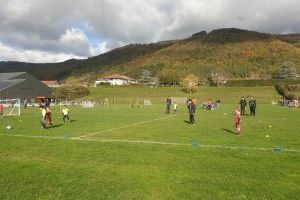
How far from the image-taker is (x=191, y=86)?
355 ft

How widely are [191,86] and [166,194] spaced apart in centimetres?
9870

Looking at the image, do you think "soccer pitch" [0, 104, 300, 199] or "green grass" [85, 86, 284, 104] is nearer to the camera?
"soccer pitch" [0, 104, 300, 199]

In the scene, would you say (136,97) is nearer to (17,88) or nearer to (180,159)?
(17,88)

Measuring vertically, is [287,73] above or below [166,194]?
above

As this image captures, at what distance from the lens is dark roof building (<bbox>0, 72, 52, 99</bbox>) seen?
9631cm

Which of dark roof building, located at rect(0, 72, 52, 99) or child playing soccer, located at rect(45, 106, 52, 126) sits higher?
dark roof building, located at rect(0, 72, 52, 99)

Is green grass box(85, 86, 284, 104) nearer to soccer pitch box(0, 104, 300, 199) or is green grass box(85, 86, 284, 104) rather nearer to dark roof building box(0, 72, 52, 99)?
dark roof building box(0, 72, 52, 99)

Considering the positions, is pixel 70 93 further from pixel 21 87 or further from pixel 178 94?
pixel 178 94

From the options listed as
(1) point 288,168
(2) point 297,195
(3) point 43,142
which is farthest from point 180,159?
(3) point 43,142

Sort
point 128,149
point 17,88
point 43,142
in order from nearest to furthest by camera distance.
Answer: point 128,149 < point 43,142 < point 17,88

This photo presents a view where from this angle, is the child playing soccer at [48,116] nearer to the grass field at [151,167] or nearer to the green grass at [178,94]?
the grass field at [151,167]

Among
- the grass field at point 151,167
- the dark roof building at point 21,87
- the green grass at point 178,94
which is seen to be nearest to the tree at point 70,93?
the green grass at point 178,94

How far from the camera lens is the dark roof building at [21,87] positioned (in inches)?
3792

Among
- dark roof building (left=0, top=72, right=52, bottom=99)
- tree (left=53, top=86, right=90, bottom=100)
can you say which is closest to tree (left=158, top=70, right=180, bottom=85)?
tree (left=53, top=86, right=90, bottom=100)
